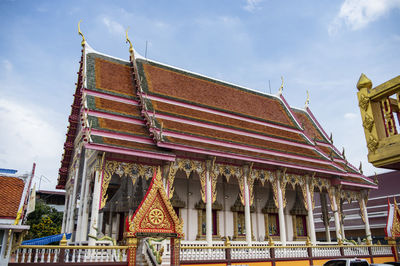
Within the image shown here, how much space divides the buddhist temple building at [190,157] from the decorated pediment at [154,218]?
15.2 feet

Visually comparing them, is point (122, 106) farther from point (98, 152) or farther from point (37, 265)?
point (37, 265)

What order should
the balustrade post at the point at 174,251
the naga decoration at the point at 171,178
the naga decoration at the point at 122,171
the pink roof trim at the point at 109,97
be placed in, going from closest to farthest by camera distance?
1. the balustrade post at the point at 174,251
2. the naga decoration at the point at 122,171
3. the naga decoration at the point at 171,178
4. the pink roof trim at the point at 109,97

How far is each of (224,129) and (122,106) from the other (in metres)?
5.46

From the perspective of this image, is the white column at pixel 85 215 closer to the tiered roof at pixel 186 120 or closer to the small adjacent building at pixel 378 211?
the tiered roof at pixel 186 120

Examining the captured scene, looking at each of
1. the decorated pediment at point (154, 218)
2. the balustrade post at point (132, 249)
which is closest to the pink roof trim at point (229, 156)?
the decorated pediment at point (154, 218)

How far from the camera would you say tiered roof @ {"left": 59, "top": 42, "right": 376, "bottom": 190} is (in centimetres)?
1370

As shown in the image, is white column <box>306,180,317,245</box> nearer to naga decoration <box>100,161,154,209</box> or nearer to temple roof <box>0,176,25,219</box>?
naga decoration <box>100,161,154,209</box>

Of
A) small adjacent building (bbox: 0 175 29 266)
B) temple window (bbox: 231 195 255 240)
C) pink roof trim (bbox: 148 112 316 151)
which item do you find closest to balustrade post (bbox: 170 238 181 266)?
small adjacent building (bbox: 0 175 29 266)

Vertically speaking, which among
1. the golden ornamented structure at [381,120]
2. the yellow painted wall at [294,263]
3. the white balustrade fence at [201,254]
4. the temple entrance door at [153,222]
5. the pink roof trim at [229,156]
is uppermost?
the pink roof trim at [229,156]

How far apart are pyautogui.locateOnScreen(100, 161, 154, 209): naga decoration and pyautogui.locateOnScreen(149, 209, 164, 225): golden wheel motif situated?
4940mm

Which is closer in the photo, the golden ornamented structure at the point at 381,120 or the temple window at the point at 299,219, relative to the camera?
the golden ornamented structure at the point at 381,120

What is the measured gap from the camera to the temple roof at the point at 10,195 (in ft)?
22.7

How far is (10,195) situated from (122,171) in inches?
226

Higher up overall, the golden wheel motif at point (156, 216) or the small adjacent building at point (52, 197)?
the small adjacent building at point (52, 197)
